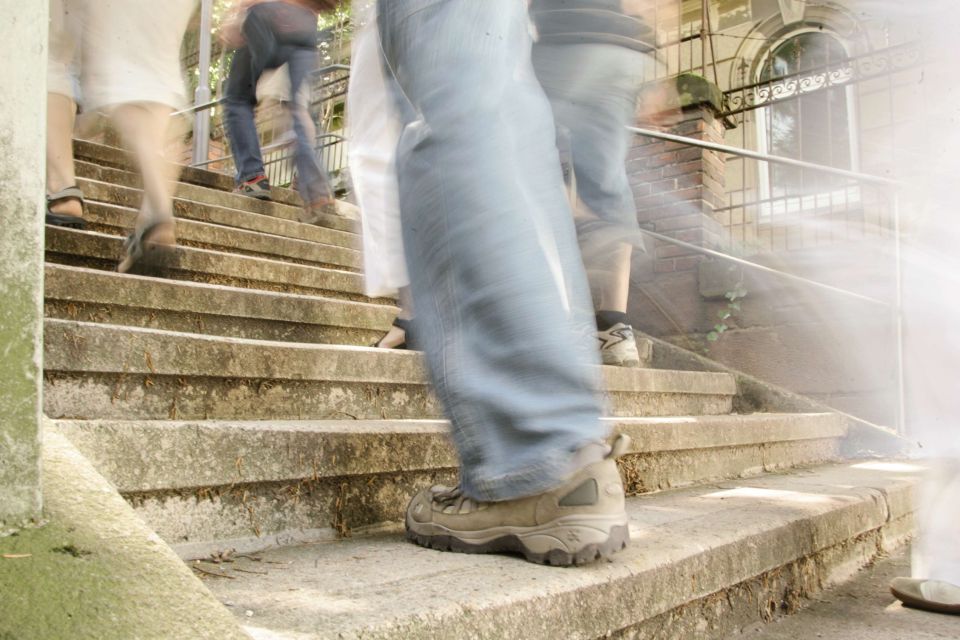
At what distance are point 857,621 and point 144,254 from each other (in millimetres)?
2350

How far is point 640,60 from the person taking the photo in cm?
244

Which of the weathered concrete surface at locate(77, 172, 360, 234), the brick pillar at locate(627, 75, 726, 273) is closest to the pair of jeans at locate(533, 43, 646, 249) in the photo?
the weathered concrete surface at locate(77, 172, 360, 234)

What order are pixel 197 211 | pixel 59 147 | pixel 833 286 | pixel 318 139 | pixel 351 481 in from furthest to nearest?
pixel 318 139 < pixel 833 286 < pixel 197 211 < pixel 59 147 < pixel 351 481

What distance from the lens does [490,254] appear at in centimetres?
129

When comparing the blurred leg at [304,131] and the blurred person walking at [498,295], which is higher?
the blurred leg at [304,131]

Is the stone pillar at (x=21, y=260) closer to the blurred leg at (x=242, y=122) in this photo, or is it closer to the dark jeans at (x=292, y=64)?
the dark jeans at (x=292, y=64)

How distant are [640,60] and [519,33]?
1.10 meters

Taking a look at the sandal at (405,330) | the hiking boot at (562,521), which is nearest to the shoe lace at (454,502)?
the hiking boot at (562,521)

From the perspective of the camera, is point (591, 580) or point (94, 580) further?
point (591, 580)

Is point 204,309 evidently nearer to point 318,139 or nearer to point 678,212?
point 678,212

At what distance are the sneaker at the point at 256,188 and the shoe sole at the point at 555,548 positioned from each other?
381 cm

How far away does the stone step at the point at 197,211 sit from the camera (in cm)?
380

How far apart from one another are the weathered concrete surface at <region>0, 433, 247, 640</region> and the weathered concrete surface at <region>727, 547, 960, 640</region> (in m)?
1.19

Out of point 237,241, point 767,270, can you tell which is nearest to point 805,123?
point 767,270
